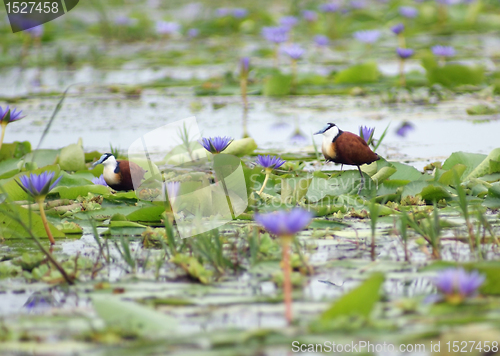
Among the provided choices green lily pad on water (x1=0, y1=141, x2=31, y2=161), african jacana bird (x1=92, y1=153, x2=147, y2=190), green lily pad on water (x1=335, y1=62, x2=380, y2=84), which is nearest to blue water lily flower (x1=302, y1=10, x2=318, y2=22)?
green lily pad on water (x1=335, y1=62, x2=380, y2=84)

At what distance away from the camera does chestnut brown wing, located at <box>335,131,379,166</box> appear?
271 centimetres

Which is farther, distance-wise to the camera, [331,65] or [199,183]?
[331,65]

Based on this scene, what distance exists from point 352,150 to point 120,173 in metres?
1.06

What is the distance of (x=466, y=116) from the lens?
14.8 ft

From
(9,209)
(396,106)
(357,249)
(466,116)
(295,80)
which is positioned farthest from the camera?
(295,80)

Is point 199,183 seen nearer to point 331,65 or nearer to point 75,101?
point 75,101

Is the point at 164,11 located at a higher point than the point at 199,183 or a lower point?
higher

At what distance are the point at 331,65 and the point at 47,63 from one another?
341 cm

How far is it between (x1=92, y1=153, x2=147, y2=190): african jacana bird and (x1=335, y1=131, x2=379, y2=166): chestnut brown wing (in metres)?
0.92

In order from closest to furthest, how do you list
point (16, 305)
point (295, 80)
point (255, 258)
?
point (16, 305), point (255, 258), point (295, 80)

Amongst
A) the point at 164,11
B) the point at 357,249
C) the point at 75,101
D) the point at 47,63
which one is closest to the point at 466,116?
the point at 357,249

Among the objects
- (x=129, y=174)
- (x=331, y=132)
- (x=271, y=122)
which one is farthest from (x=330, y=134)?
(x=271, y=122)

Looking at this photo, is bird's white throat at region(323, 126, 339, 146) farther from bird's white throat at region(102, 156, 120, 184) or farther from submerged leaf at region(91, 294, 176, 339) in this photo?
submerged leaf at region(91, 294, 176, 339)

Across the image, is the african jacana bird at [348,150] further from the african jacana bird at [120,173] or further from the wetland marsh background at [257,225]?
the african jacana bird at [120,173]
